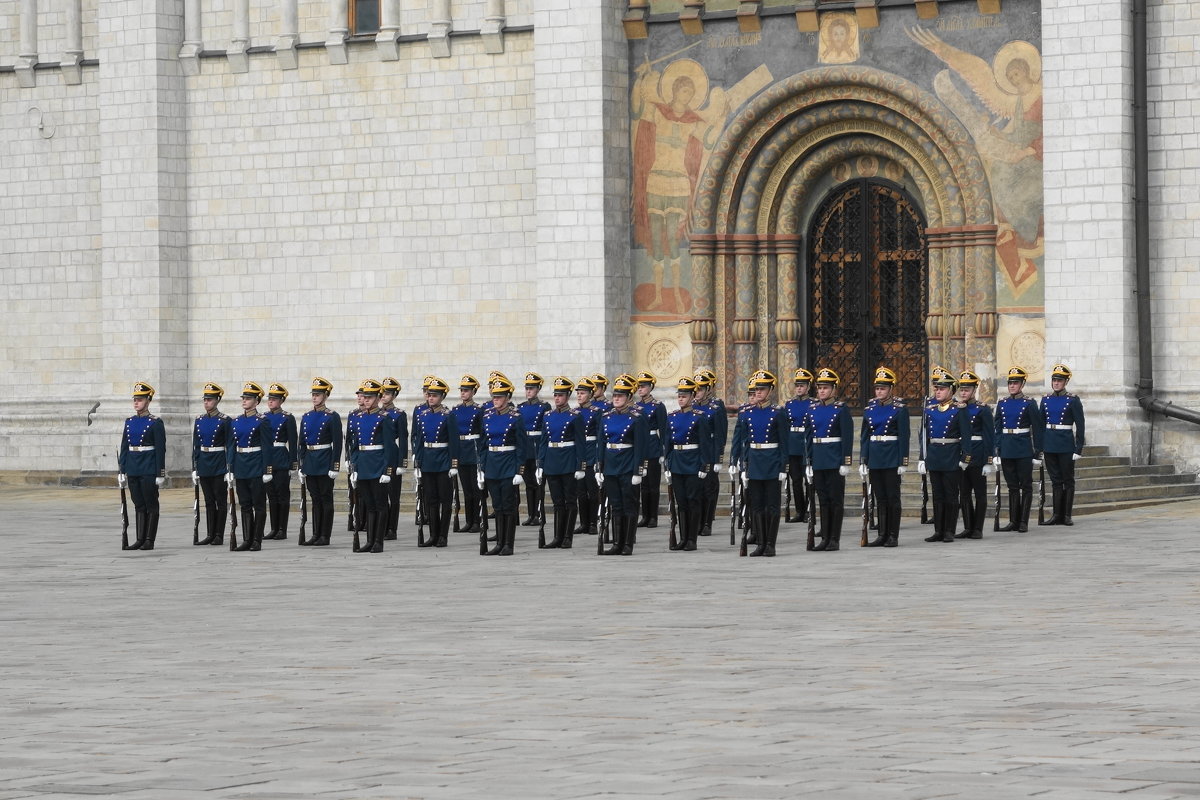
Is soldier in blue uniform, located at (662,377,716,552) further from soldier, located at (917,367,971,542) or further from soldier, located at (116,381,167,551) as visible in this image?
soldier, located at (116,381,167,551)

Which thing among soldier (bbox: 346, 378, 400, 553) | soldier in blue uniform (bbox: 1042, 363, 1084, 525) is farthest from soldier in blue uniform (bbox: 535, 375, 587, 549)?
soldier in blue uniform (bbox: 1042, 363, 1084, 525)

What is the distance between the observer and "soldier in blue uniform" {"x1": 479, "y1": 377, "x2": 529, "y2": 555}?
1930 centimetres

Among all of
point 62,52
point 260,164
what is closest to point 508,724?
point 260,164

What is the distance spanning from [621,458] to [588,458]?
5.68 ft

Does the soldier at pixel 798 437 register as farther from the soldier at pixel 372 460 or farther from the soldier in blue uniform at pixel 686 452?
the soldier at pixel 372 460

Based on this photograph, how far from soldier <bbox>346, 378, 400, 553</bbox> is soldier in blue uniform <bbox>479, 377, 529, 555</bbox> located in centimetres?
103

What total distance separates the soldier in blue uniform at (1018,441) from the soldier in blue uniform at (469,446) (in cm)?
501

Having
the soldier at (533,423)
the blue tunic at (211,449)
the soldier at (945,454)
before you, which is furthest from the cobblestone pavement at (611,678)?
the soldier at (533,423)

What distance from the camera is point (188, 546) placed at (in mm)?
21203

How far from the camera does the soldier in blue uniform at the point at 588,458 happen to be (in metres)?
20.8

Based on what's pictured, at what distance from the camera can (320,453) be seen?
2139 cm

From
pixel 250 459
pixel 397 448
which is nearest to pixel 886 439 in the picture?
pixel 397 448

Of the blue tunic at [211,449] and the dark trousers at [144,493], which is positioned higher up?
the blue tunic at [211,449]

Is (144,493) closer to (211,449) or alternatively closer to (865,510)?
(211,449)
